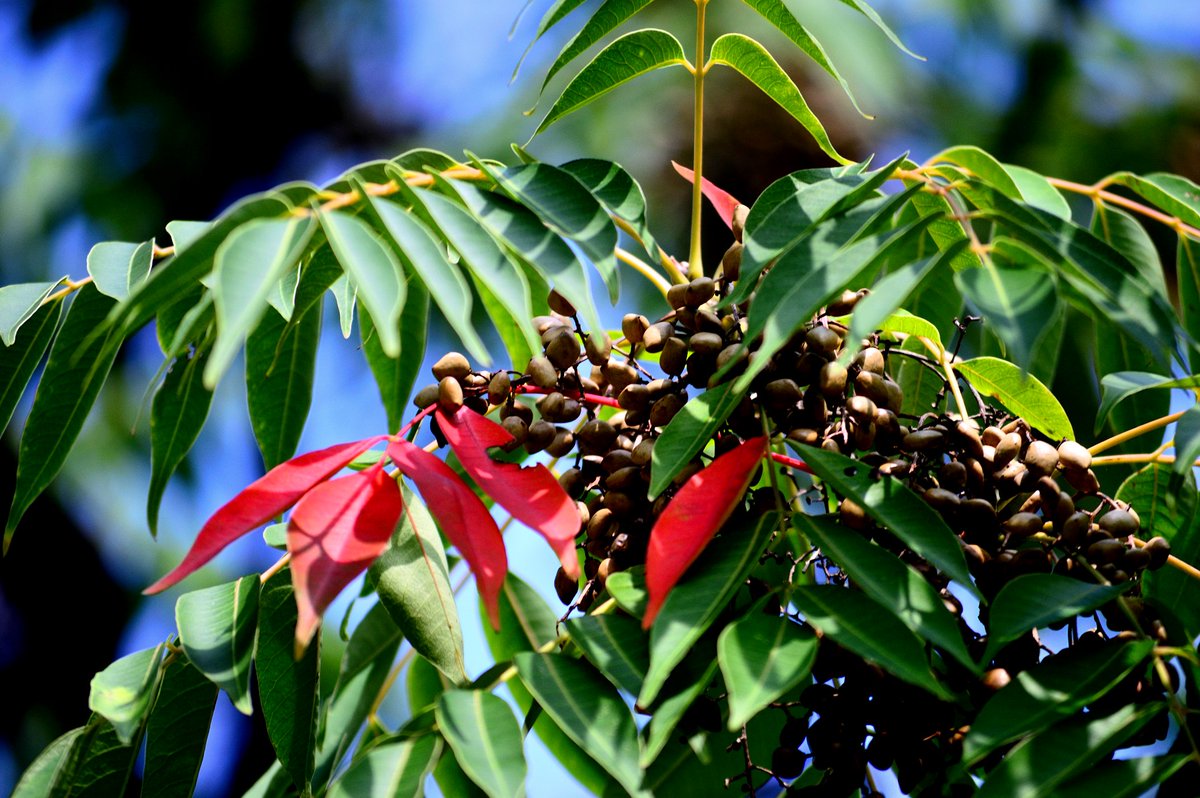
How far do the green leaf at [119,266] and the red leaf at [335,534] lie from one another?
1.05 ft

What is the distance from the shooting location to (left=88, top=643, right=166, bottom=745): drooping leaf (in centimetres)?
85

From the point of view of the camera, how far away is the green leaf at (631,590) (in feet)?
2.58

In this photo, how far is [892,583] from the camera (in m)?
0.74

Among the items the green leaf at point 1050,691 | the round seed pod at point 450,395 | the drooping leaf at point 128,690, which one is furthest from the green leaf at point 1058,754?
the drooping leaf at point 128,690

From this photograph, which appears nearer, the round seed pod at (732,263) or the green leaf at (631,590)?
the green leaf at (631,590)

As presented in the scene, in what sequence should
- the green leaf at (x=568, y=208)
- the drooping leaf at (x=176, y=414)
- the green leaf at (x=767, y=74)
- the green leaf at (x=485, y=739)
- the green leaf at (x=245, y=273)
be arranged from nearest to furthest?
the green leaf at (x=245, y=273) → the green leaf at (x=485, y=739) → the green leaf at (x=568, y=208) → the drooping leaf at (x=176, y=414) → the green leaf at (x=767, y=74)

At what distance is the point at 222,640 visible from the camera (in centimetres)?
87

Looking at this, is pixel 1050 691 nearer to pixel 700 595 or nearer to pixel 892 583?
pixel 892 583

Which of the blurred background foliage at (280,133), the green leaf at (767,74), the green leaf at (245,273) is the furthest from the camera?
the blurred background foliage at (280,133)

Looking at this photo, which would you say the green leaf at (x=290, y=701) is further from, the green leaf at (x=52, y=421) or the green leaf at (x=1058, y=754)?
the green leaf at (x=1058, y=754)

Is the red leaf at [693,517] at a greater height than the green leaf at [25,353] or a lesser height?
lesser

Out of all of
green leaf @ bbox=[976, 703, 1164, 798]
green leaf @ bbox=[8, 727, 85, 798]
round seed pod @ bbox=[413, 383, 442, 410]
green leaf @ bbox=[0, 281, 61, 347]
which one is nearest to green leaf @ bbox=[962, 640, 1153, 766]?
green leaf @ bbox=[976, 703, 1164, 798]

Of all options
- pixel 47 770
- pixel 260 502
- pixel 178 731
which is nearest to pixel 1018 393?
pixel 260 502

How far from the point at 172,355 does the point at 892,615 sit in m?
0.50
